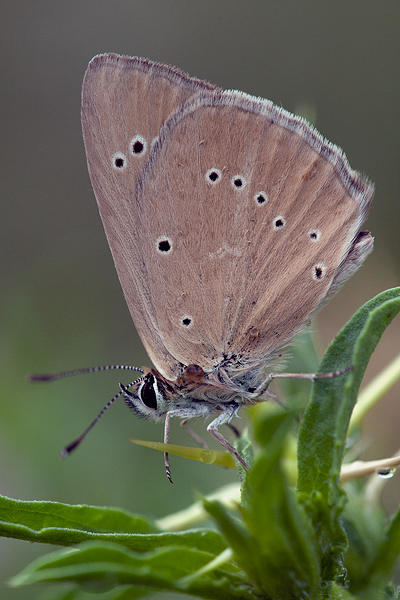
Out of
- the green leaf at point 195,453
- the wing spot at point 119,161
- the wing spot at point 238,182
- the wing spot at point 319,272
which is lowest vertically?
the green leaf at point 195,453

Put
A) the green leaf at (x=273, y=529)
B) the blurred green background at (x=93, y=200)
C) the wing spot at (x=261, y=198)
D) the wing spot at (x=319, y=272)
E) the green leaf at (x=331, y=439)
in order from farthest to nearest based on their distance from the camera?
the blurred green background at (x=93, y=200)
the wing spot at (x=261, y=198)
the wing spot at (x=319, y=272)
the green leaf at (x=331, y=439)
the green leaf at (x=273, y=529)

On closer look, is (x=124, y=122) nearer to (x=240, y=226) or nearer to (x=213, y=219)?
(x=213, y=219)

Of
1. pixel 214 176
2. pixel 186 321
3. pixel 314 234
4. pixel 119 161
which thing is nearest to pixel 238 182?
pixel 214 176

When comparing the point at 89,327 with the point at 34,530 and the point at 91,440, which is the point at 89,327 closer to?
the point at 91,440

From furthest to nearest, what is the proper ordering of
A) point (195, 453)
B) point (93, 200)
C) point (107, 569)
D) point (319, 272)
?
point (93, 200) → point (319, 272) → point (195, 453) → point (107, 569)

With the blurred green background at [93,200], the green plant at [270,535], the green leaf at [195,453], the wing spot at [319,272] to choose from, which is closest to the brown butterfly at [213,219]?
the wing spot at [319,272]

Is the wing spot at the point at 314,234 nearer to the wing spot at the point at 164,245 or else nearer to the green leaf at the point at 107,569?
the wing spot at the point at 164,245
